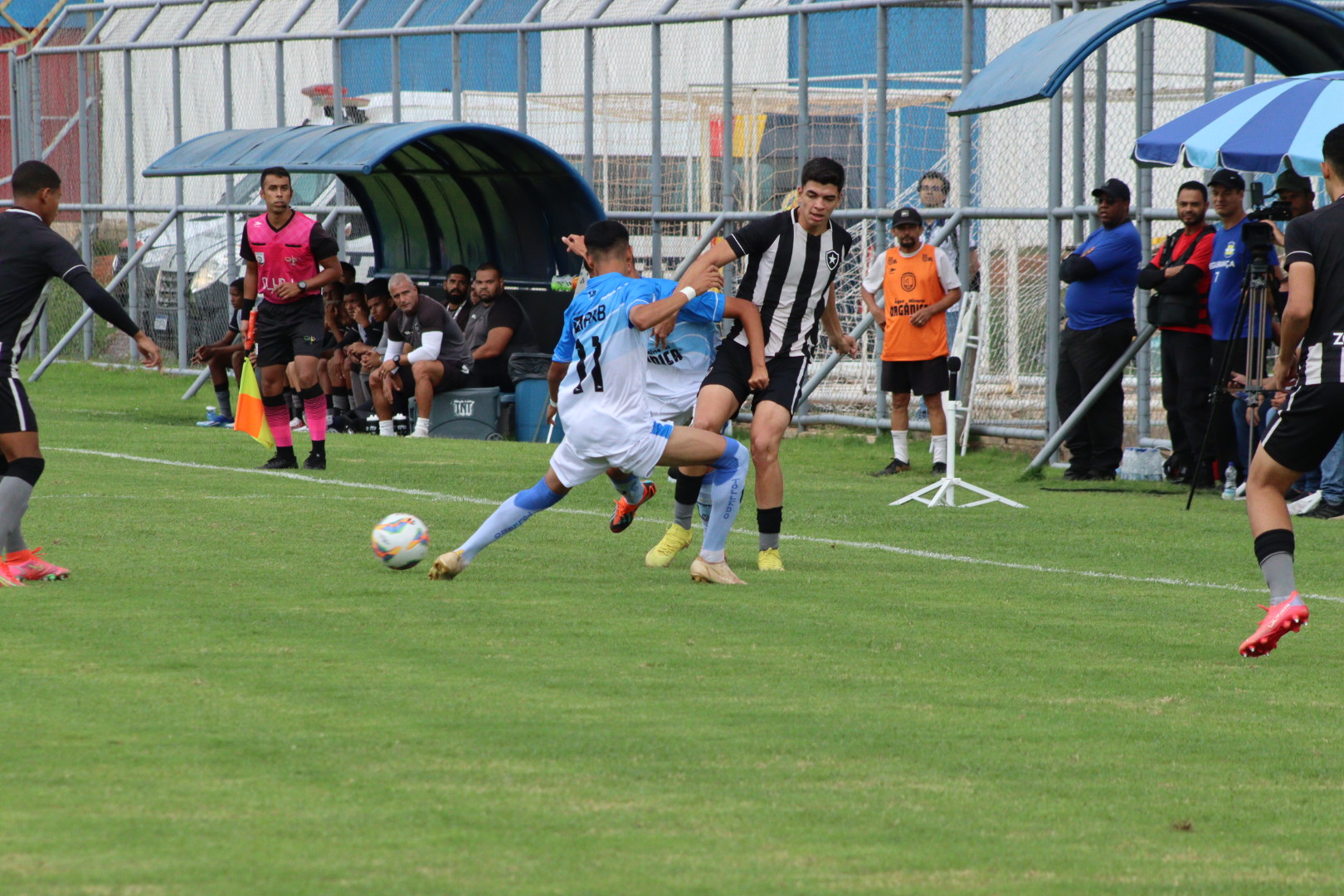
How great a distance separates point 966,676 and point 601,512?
553cm

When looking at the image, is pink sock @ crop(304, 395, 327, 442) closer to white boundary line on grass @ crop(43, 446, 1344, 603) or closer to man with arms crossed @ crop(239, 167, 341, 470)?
man with arms crossed @ crop(239, 167, 341, 470)

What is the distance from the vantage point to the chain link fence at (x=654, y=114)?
17.3 meters

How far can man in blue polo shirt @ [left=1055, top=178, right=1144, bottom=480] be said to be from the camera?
14375 mm

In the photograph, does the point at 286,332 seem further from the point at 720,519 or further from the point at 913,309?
the point at 720,519

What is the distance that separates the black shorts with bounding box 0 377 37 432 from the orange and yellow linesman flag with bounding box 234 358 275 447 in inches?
231

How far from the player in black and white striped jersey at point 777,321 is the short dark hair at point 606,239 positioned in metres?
0.81

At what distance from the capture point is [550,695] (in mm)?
6145

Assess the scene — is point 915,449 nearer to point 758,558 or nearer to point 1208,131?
point 1208,131

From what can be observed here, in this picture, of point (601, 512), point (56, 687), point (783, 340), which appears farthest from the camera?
point (601, 512)

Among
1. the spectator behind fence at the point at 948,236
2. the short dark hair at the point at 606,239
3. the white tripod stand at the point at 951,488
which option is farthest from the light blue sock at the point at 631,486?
the spectator behind fence at the point at 948,236

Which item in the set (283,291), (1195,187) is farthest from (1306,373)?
(283,291)

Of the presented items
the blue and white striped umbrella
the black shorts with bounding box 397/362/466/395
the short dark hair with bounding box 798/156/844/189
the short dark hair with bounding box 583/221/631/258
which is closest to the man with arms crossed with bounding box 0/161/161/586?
the short dark hair with bounding box 583/221/631/258

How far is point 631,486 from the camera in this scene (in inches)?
359

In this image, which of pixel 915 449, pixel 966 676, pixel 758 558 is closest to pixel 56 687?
pixel 966 676
